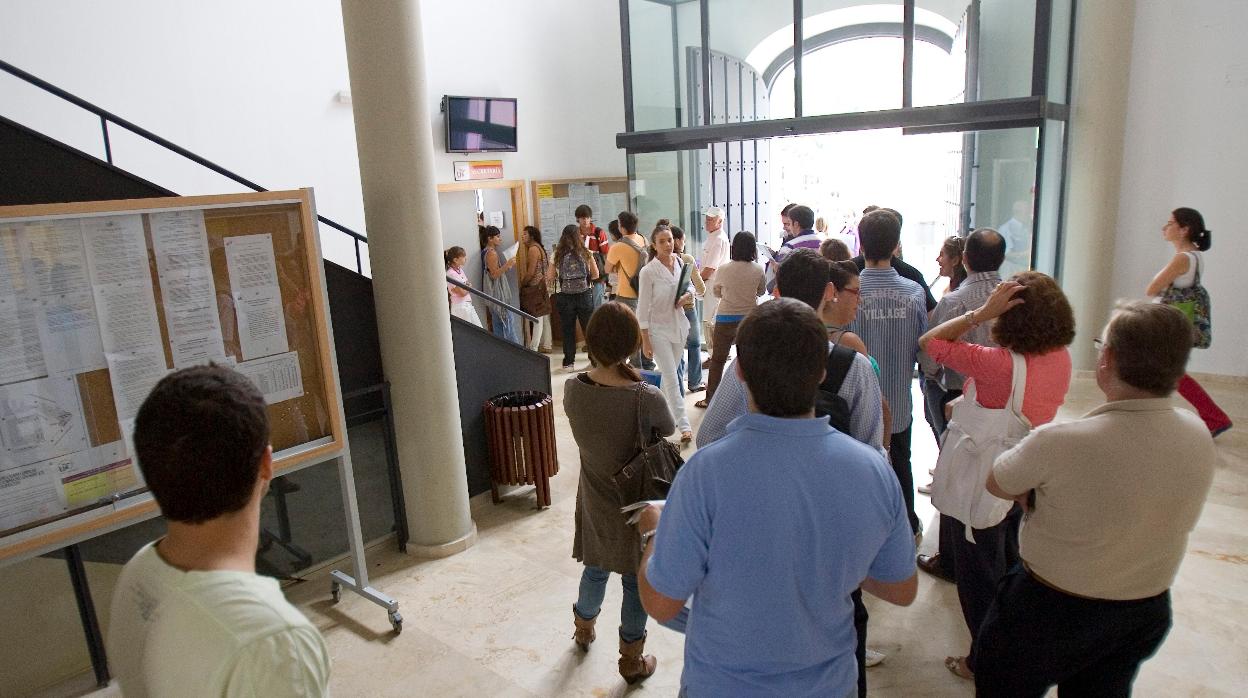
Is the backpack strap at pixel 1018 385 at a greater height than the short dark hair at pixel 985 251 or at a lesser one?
lesser

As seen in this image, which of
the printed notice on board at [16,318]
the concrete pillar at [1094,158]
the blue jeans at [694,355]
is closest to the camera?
the printed notice on board at [16,318]

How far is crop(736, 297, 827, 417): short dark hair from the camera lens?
1.43 meters

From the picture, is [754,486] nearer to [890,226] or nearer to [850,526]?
[850,526]

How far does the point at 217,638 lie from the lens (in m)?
1.14

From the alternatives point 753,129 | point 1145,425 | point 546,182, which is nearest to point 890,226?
point 1145,425

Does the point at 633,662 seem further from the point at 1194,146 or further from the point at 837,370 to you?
the point at 1194,146

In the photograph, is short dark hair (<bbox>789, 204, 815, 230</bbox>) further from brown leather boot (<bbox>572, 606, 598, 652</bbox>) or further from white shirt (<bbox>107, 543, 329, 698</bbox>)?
white shirt (<bbox>107, 543, 329, 698</bbox>)

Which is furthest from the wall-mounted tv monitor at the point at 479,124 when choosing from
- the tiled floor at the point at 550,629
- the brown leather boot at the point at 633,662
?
the brown leather boot at the point at 633,662

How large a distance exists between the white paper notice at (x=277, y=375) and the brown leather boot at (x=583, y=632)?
58.8 inches

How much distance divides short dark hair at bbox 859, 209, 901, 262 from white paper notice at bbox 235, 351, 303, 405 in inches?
99.1

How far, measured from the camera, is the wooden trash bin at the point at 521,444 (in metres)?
4.63

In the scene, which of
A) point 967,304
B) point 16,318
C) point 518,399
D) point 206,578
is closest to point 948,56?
point 967,304

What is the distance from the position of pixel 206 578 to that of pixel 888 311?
2.95 meters

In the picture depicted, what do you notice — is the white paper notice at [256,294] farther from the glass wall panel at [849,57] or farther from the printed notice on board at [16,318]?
the glass wall panel at [849,57]
